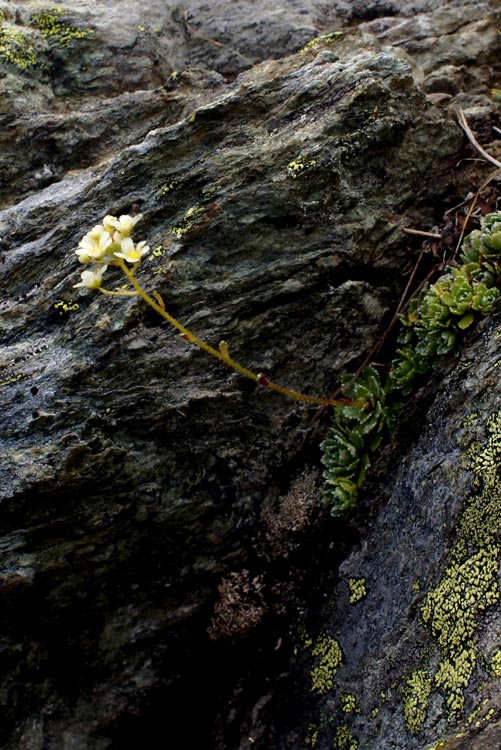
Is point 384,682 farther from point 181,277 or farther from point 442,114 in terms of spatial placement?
point 442,114

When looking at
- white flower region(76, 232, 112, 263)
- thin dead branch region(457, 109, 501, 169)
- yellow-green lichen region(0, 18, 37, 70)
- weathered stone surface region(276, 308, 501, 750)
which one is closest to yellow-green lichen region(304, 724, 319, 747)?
weathered stone surface region(276, 308, 501, 750)

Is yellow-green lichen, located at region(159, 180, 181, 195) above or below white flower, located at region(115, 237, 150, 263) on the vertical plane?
below

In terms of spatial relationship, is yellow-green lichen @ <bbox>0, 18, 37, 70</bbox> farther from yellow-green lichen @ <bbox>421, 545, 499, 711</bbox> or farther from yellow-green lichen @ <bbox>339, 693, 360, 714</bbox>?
yellow-green lichen @ <bbox>339, 693, 360, 714</bbox>

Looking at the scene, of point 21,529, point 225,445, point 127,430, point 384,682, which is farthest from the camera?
point 225,445

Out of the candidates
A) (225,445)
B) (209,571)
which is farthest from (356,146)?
(209,571)

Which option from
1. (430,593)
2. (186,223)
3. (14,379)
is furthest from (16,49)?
(430,593)
